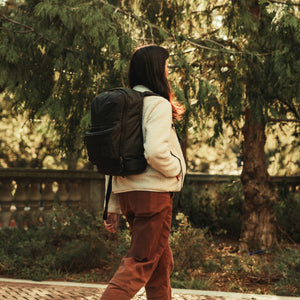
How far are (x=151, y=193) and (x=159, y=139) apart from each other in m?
0.31

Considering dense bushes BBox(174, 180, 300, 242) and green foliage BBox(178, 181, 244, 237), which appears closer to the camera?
dense bushes BBox(174, 180, 300, 242)

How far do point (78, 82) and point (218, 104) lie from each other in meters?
1.84

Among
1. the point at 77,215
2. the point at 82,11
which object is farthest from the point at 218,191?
the point at 82,11

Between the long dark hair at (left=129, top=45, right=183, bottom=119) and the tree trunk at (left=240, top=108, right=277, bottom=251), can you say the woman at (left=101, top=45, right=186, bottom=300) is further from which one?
the tree trunk at (left=240, top=108, right=277, bottom=251)

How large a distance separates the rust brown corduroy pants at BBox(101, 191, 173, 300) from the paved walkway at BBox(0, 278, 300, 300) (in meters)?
1.72

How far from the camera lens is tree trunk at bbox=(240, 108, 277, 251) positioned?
25.4 ft

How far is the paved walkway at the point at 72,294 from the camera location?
4492 millimetres

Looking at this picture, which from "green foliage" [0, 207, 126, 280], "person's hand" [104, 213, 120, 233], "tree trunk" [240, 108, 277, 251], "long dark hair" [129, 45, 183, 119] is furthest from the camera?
"tree trunk" [240, 108, 277, 251]

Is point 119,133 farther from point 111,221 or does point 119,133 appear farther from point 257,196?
point 257,196

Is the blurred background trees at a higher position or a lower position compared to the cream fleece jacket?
higher

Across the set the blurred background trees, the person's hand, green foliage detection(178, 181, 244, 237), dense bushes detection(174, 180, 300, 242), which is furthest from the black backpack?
green foliage detection(178, 181, 244, 237)

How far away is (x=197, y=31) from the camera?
768 centimetres

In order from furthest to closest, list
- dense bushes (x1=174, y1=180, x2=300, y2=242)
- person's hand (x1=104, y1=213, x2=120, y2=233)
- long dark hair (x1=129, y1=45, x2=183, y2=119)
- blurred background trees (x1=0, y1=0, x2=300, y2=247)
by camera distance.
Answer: dense bushes (x1=174, y1=180, x2=300, y2=242) → blurred background trees (x1=0, y1=0, x2=300, y2=247) → person's hand (x1=104, y1=213, x2=120, y2=233) → long dark hair (x1=129, y1=45, x2=183, y2=119)

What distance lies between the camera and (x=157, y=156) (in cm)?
278
